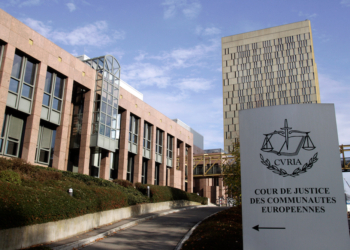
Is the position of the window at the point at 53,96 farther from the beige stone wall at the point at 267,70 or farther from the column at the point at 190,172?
the beige stone wall at the point at 267,70

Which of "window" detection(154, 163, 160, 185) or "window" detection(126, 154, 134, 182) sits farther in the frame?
"window" detection(154, 163, 160, 185)

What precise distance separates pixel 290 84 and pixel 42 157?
89655mm

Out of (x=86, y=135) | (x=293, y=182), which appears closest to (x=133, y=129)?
(x=86, y=135)

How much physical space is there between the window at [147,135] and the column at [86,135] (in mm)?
8998

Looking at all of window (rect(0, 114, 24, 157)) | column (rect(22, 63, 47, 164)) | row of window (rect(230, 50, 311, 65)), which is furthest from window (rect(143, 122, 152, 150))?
row of window (rect(230, 50, 311, 65))

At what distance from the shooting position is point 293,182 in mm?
7082

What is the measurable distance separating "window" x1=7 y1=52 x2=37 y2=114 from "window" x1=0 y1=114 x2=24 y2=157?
2.79 ft

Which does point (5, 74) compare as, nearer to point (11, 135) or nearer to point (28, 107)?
point (28, 107)

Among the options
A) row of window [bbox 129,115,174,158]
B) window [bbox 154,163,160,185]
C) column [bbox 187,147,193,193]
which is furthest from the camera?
column [bbox 187,147,193,193]

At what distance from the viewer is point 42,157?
842 inches

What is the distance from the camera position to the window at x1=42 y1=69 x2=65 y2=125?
70.3 feet

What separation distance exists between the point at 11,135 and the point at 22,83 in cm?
316

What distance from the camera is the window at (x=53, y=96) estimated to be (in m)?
21.4

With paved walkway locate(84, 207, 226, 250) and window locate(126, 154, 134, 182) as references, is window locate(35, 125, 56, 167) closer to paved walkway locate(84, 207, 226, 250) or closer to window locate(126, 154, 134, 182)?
paved walkway locate(84, 207, 226, 250)
